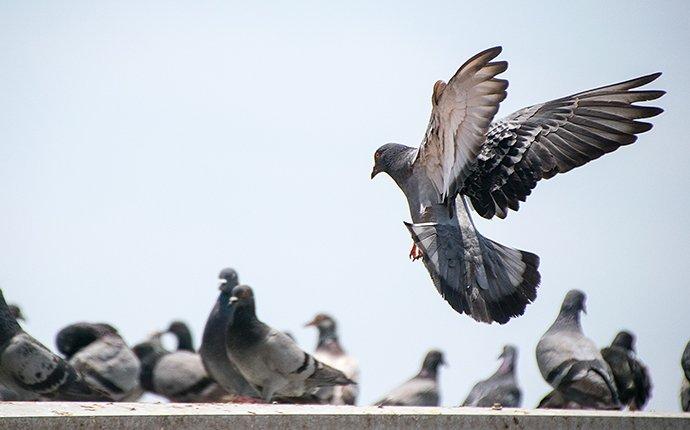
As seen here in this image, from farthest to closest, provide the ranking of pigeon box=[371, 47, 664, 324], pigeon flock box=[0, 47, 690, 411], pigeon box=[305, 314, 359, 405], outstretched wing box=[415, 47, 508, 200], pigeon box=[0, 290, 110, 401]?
pigeon box=[305, 314, 359, 405] → pigeon box=[0, 290, 110, 401] → pigeon flock box=[0, 47, 690, 411] → pigeon box=[371, 47, 664, 324] → outstretched wing box=[415, 47, 508, 200]

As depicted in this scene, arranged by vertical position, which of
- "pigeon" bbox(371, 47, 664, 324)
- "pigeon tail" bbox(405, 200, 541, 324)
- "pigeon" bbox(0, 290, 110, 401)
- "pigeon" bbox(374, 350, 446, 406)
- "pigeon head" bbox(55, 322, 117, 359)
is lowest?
"pigeon" bbox(374, 350, 446, 406)

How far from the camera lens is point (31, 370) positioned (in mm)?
10867

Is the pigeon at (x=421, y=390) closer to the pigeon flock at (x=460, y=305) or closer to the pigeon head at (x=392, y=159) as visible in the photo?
the pigeon flock at (x=460, y=305)

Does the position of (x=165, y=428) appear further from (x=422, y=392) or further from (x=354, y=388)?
(x=354, y=388)

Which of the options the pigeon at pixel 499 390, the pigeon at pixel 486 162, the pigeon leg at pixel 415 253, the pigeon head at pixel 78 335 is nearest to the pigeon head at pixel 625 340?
the pigeon at pixel 499 390

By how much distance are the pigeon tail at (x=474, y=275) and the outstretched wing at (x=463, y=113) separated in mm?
321

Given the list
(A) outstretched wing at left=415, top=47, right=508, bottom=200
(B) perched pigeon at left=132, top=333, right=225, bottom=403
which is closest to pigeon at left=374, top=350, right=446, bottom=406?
(B) perched pigeon at left=132, top=333, right=225, bottom=403

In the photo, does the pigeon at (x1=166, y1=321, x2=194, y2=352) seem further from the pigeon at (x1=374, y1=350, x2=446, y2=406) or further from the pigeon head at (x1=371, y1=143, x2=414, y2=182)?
the pigeon head at (x1=371, y1=143, x2=414, y2=182)

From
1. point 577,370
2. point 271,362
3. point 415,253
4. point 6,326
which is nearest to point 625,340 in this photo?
point 577,370

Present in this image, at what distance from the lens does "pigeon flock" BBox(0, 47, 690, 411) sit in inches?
327

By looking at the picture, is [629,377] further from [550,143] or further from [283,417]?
[283,417]

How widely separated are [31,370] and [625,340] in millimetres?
6022

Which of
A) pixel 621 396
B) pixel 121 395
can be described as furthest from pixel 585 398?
pixel 121 395

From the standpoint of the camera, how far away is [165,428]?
6449mm
